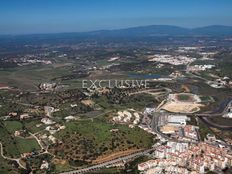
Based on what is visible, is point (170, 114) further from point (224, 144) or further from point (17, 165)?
point (17, 165)

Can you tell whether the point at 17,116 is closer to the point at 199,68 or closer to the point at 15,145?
the point at 15,145

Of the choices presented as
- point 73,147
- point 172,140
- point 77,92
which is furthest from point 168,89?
point 73,147

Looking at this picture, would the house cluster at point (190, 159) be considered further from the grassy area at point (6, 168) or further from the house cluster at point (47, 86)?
the house cluster at point (47, 86)

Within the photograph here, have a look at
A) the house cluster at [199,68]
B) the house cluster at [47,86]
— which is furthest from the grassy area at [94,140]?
the house cluster at [199,68]

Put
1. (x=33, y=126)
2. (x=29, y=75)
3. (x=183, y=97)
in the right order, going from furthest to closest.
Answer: (x=29, y=75) → (x=183, y=97) → (x=33, y=126)

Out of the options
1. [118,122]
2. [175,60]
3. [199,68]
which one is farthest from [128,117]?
[175,60]

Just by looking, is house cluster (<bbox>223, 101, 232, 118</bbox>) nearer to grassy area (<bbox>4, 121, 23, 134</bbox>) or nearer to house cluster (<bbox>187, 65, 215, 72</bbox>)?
grassy area (<bbox>4, 121, 23, 134</bbox>)
